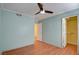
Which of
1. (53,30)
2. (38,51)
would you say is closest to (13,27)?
(38,51)

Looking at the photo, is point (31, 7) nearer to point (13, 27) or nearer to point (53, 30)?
point (13, 27)

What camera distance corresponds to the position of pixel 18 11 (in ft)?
4.72

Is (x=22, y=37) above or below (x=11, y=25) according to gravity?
below

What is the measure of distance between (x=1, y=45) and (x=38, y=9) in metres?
0.96

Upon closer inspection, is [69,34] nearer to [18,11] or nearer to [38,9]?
[38,9]

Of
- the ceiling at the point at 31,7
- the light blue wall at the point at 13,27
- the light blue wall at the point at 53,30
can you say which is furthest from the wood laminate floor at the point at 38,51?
the ceiling at the point at 31,7

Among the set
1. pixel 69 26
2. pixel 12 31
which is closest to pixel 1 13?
pixel 12 31

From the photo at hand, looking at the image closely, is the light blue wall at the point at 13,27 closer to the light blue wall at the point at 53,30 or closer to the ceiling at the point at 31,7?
the ceiling at the point at 31,7

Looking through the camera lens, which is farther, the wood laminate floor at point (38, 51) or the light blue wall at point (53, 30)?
the light blue wall at point (53, 30)

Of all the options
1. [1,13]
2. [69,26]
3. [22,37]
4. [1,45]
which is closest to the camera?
[1,13]

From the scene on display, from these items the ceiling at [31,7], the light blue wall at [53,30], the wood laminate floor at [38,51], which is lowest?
the wood laminate floor at [38,51]

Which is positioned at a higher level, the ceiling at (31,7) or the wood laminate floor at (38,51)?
the ceiling at (31,7)

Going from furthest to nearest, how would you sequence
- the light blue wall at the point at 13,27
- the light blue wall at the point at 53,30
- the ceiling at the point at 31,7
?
1. the light blue wall at the point at 53,30
2. the light blue wall at the point at 13,27
3. the ceiling at the point at 31,7

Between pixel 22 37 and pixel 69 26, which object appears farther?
pixel 69 26
